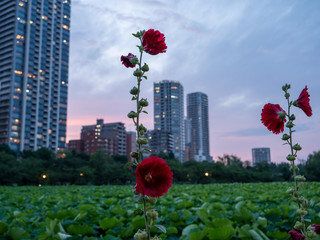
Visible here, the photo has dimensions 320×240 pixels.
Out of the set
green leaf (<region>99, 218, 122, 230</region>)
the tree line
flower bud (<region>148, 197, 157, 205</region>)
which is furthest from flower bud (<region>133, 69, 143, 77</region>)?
the tree line

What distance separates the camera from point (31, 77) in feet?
300

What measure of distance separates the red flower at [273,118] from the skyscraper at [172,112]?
551 ft

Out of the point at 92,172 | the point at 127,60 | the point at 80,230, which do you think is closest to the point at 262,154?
the point at 92,172

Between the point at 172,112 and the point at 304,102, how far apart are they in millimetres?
170743

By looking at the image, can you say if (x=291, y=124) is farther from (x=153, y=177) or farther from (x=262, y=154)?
(x=262, y=154)

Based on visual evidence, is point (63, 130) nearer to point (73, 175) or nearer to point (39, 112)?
point (39, 112)

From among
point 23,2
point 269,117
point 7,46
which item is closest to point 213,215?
point 269,117

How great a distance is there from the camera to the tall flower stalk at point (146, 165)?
34.5 inches

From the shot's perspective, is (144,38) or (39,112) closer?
(144,38)

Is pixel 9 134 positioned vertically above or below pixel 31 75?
below

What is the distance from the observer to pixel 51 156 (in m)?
43.6

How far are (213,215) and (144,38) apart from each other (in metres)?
2.66

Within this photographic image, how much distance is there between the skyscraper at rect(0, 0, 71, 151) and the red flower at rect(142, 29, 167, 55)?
94.8 meters

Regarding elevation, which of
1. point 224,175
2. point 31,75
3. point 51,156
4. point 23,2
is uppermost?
point 23,2
